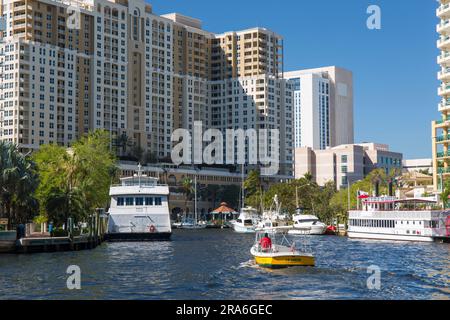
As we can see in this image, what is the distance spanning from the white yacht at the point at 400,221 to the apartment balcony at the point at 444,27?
30858 millimetres

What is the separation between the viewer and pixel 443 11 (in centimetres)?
11300

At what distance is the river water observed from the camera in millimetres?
39031

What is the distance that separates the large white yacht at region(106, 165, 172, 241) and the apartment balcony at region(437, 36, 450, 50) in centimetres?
5521

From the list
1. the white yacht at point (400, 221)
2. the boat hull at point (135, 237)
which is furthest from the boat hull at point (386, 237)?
the boat hull at point (135, 237)

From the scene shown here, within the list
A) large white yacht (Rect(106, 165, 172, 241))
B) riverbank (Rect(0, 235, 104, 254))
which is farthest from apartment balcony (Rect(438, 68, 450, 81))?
riverbank (Rect(0, 235, 104, 254))

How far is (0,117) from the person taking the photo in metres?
177

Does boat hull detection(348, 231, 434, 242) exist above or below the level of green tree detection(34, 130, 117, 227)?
below

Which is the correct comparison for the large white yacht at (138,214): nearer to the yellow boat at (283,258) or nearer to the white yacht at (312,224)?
the yellow boat at (283,258)

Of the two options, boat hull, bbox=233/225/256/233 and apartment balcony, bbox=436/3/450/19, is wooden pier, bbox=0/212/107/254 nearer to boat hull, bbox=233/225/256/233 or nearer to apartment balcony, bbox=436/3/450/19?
boat hull, bbox=233/225/256/233

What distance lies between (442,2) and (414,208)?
132ft

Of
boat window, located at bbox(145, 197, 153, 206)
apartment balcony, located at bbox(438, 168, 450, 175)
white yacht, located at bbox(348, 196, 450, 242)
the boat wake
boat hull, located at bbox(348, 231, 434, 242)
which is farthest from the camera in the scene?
apartment balcony, located at bbox(438, 168, 450, 175)

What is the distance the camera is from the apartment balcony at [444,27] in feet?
368

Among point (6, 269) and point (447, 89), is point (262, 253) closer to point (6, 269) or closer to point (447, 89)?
point (6, 269)
